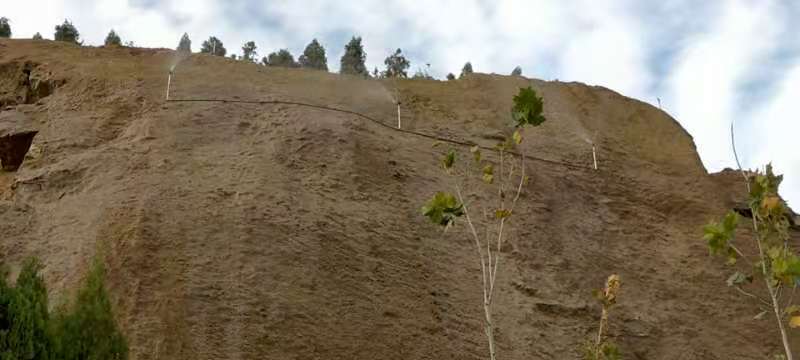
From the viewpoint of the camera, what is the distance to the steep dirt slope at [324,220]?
9.47 metres

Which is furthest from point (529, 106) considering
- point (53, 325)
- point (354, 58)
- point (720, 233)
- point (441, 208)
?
point (354, 58)

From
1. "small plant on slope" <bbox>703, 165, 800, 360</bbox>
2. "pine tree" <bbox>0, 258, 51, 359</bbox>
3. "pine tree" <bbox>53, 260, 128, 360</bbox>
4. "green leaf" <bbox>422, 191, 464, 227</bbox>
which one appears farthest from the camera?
"pine tree" <bbox>53, 260, 128, 360</bbox>

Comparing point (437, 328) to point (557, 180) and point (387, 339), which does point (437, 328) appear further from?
point (557, 180)

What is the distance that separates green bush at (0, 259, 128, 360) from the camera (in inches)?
265

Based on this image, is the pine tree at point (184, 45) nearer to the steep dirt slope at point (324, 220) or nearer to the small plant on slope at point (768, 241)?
the steep dirt slope at point (324, 220)

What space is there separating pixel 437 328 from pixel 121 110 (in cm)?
528

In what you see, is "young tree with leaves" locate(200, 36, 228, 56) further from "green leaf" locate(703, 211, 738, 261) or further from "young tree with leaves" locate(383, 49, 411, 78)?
"green leaf" locate(703, 211, 738, 261)

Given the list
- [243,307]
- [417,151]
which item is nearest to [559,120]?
[417,151]

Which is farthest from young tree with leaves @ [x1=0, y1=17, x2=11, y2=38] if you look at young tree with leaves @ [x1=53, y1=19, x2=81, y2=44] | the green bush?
the green bush

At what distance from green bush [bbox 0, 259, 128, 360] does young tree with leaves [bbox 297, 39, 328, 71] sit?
1396cm

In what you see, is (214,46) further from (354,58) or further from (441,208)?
(441,208)

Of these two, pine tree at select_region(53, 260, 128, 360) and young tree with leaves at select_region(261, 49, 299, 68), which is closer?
pine tree at select_region(53, 260, 128, 360)

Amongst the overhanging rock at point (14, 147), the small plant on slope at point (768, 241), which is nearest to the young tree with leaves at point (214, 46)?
the overhanging rock at point (14, 147)

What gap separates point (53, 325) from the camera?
7.01m
